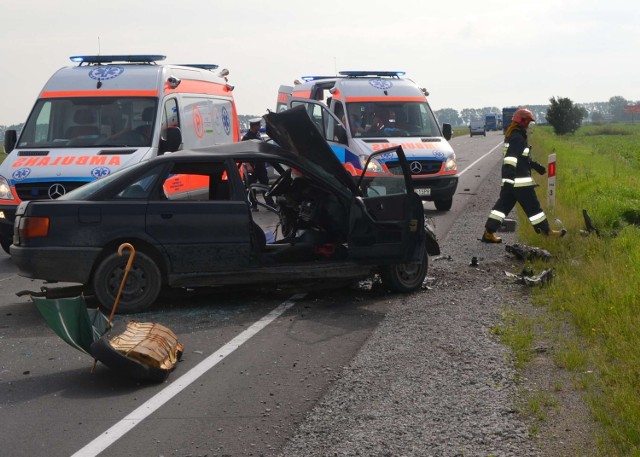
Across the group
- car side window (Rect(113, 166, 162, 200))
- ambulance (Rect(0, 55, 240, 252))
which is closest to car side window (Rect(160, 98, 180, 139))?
ambulance (Rect(0, 55, 240, 252))

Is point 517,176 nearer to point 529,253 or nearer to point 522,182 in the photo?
point 522,182

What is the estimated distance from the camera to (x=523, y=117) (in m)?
13.9

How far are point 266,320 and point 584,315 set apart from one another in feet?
9.25

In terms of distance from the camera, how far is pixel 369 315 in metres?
9.24

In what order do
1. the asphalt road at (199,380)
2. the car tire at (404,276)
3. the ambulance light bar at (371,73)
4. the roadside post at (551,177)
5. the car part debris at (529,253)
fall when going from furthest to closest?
the ambulance light bar at (371,73), the roadside post at (551,177), the car part debris at (529,253), the car tire at (404,276), the asphalt road at (199,380)

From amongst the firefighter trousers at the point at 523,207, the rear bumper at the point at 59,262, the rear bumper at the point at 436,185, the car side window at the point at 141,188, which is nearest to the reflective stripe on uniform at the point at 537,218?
the firefighter trousers at the point at 523,207

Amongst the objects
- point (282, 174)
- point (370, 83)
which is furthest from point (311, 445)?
point (370, 83)

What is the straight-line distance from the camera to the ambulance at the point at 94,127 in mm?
13180

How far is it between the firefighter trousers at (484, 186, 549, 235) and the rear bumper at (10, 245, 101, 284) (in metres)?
6.57

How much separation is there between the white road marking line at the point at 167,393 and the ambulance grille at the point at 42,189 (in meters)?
4.79

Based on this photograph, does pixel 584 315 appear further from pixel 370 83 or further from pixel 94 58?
pixel 370 83

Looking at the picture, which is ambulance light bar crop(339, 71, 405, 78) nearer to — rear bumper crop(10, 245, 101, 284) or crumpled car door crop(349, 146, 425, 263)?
crumpled car door crop(349, 146, 425, 263)

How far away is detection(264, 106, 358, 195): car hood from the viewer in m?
10.1

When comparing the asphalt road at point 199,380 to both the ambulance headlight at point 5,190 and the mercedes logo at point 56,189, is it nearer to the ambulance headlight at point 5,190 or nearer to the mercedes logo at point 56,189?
the mercedes logo at point 56,189
